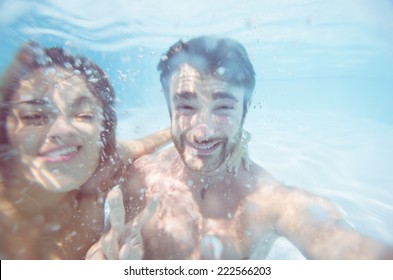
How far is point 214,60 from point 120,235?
2.04 m

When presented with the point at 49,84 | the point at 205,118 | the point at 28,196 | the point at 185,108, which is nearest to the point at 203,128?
the point at 205,118

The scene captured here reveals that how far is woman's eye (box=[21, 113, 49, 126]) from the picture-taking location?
7.64 feet

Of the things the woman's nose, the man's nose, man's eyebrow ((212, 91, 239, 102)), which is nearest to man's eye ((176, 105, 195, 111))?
the man's nose

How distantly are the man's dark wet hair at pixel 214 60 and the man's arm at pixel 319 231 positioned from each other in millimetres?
1176

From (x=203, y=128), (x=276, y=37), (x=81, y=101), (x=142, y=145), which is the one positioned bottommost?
(x=142, y=145)

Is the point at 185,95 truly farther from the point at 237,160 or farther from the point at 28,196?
the point at 28,196

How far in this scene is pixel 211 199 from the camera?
2.98m

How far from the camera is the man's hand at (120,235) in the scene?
2035 millimetres

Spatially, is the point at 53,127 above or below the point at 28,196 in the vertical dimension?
above

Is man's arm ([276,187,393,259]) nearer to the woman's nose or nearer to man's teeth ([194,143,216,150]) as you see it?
man's teeth ([194,143,216,150])

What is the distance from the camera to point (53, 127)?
93.0 inches

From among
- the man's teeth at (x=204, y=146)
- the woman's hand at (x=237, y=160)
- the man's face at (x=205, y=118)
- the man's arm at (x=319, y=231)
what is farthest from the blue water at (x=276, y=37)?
the man's arm at (x=319, y=231)
